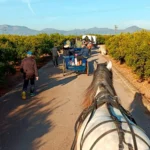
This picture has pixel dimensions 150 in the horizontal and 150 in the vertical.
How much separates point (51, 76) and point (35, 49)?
642cm

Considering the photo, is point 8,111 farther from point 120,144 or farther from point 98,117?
point 120,144

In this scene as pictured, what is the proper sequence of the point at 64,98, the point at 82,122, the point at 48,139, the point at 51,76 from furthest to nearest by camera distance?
the point at 51,76, the point at 64,98, the point at 48,139, the point at 82,122

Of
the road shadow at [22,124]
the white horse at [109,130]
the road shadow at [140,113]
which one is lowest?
the road shadow at [140,113]

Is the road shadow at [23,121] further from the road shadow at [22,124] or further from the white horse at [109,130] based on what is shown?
the white horse at [109,130]

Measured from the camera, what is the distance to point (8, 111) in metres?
9.34

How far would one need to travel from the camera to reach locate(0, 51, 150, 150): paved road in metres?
6.96

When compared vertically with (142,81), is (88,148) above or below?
above

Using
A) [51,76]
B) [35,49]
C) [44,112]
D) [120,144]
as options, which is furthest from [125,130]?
[35,49]

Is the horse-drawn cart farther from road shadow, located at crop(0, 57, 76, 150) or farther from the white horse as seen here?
the white horse

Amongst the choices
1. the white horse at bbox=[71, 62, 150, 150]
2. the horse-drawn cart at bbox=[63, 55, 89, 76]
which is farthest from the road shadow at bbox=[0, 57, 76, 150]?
the horse-drawn cart at bbox=[63, 55, 89, 76]

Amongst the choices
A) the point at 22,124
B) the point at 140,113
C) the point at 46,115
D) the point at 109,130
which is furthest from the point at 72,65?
the point at 109,130

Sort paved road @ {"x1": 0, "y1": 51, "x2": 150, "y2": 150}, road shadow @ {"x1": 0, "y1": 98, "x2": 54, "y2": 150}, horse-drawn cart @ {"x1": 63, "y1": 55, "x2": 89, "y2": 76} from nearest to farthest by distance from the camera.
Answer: road shadow @ {"x1": 0, "y1": 98, "x2": 54, "y2": 150}, paved road @ {"x1": 0, "y1": 51, "x2": 150, "y2": 150}, horse-drawn cart @ {"x1": 63, "y1": 55, "x2": 89, "y2": 76}

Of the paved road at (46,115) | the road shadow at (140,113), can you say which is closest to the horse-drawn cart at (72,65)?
the paved road at (46,115)

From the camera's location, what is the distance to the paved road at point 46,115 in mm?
6961
